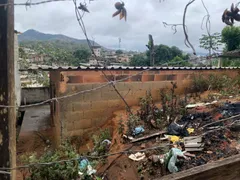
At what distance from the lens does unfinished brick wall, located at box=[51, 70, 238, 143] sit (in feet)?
18.7

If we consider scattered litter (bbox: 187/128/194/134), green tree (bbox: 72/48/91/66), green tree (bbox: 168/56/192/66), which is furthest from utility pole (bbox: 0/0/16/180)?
green tree (bbox: 72/48/91/66)

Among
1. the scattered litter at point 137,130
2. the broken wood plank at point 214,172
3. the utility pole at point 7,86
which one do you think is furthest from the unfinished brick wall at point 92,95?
the broken wood plank at point 214,172

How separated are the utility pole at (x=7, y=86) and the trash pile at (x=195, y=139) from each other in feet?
7.20

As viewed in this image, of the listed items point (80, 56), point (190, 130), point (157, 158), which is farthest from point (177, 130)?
point (80, 56)

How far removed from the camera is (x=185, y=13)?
2.10 metres

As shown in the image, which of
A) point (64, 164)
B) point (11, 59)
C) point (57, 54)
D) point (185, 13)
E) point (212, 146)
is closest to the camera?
point (11, 59)

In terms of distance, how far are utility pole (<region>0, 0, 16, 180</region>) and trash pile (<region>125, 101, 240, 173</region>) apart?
7.20ft

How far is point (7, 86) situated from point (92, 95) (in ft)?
15.2

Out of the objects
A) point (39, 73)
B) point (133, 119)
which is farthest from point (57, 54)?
point (133, 119)

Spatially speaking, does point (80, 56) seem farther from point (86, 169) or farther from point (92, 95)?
point (86, 169)

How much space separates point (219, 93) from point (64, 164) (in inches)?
222

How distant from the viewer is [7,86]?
4.43 feet

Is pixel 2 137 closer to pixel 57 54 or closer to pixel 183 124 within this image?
pixel 183 124

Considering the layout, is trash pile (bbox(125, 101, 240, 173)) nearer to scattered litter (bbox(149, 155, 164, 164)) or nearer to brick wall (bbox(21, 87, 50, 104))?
scattered litter (bbox(149, 155, 164, 164))
